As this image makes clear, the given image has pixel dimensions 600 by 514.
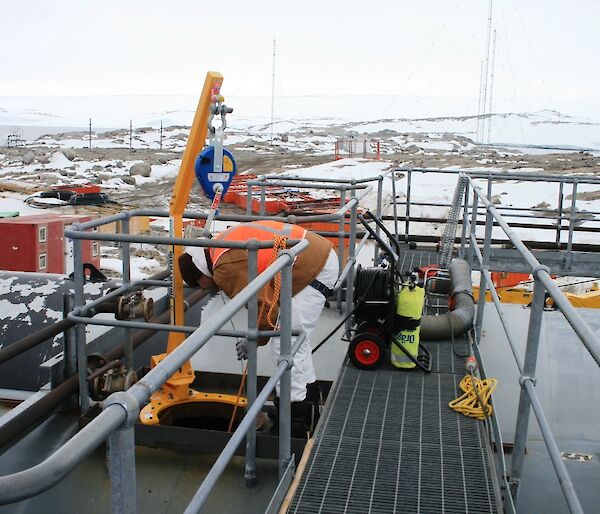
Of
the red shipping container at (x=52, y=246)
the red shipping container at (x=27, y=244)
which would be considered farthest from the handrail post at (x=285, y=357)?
the red shipping container at (x=27, y=244)

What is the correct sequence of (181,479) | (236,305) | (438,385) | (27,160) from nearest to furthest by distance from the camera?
(236,305) < (181,479) < (438,385) < (27,160)

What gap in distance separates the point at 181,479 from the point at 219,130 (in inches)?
84.5

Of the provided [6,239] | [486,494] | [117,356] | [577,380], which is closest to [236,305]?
[486,494]

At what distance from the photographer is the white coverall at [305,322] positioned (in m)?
4.34

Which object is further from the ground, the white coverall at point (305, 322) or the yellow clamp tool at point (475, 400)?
the white coverall at point (305, 322)

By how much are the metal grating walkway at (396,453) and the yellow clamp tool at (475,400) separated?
2.1 inches

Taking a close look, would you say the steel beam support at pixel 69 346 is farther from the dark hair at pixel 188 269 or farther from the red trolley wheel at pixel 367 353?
the red trolley wheel at pixel 367 353

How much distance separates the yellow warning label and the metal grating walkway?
1.64 metres

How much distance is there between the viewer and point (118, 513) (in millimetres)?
1569

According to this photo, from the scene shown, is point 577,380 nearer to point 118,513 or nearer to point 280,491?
point 280,491

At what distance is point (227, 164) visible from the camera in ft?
15.3

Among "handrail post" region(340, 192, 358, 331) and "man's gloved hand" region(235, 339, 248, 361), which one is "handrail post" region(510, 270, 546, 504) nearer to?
"man's gloved hand" region(235, 339, 248, 361)

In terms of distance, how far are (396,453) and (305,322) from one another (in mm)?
1030

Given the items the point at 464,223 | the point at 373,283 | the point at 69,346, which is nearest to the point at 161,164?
the point at 464,223
